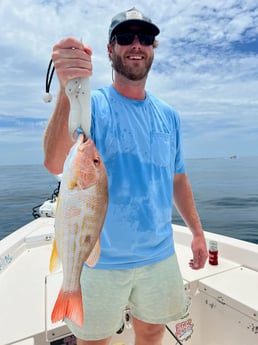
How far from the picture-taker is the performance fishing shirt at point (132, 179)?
169 centimetres

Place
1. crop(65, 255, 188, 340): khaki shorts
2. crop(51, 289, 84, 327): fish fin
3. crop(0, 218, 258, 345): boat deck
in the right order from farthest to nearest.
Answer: crop(0, 218, 258, 345): boat deck
crop(65, 255, 188, 340): khaki shorts
crop(51, 289, 84, 327): fish fin

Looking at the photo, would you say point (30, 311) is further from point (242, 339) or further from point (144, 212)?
point (242, 339)

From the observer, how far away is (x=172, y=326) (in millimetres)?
2695

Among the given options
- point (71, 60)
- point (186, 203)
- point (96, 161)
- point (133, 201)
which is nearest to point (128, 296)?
point (133, 201)

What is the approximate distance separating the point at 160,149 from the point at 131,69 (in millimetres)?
543

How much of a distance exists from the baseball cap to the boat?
2.07m

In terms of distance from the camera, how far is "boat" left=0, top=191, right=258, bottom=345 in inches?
84.0

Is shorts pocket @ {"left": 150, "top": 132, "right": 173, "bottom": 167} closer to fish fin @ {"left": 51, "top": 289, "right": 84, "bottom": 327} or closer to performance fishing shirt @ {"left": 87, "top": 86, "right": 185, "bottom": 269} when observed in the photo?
performance fishing shirt @ {"left": 87, "top": 86, "right": 185, "bottom": 269}

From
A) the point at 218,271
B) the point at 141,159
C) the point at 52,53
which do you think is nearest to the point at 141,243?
the point at 141,159

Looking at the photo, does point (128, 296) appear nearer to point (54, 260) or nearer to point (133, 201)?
point (133, 201)

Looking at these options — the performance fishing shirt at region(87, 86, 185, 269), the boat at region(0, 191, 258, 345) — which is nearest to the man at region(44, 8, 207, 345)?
the performance fishing shirt at region(87, 86, 185, 269)

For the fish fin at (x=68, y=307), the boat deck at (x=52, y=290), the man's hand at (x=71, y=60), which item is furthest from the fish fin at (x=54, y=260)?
the boat deck at (x=52, y=290)

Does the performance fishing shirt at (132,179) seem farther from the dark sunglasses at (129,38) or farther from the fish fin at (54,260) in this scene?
the fish fin at (54,260)

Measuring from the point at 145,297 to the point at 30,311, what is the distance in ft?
3.47
